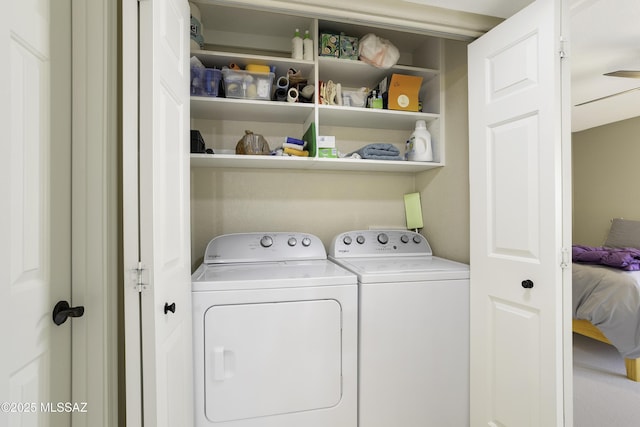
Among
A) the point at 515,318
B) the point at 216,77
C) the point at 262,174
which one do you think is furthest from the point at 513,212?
the point at 216,77

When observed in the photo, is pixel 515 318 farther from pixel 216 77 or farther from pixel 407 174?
pixel 216 77

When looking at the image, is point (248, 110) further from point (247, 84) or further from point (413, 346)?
point (413, 346)

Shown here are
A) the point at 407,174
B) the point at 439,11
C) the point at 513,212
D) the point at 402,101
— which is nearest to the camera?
the point at 513,212

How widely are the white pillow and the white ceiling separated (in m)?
1.46

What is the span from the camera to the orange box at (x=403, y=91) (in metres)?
2.03

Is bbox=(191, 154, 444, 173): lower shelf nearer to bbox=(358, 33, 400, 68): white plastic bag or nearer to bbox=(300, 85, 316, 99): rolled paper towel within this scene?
bbox=(300, 85, 316, 99): rolled paper towel

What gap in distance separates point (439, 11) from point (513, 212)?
1.03 m

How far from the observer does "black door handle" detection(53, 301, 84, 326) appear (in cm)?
80

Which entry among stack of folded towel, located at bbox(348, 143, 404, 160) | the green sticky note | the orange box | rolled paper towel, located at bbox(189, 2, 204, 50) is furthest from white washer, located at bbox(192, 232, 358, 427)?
rolled paper towel, located at bbox(189, 2, 204, 50)

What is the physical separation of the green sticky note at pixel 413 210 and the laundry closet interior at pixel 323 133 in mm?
43

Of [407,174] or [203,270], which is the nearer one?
[203,270]

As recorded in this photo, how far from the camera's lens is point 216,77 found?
1773 mm

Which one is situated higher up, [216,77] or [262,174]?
[216,77]

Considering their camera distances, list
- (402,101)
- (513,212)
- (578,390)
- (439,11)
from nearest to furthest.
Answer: (513,212) < (439,11) < (402,101) < (578,390)
